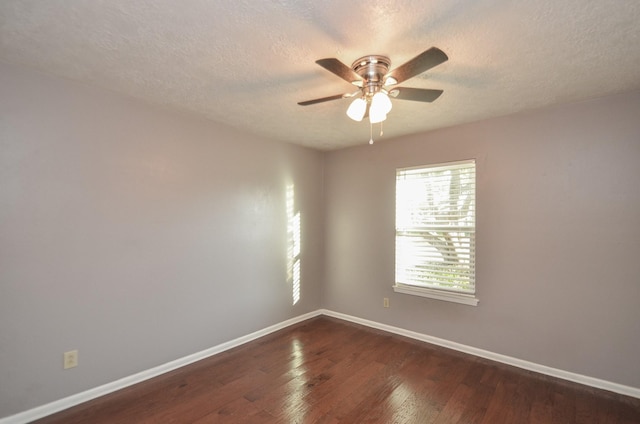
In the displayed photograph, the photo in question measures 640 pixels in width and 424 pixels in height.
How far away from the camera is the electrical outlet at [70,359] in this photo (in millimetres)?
2234

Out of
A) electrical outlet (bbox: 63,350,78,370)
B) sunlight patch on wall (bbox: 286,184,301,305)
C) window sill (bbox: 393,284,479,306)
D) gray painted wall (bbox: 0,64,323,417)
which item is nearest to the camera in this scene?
gray painted wall (bbox: 0,64,323,417)

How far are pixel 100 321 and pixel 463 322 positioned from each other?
3.42 meters

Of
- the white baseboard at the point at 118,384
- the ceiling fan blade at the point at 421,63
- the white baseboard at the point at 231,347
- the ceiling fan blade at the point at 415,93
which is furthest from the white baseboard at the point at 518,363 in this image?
the ceiling fan blade at the point at 421,63

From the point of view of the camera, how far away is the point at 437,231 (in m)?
3.37

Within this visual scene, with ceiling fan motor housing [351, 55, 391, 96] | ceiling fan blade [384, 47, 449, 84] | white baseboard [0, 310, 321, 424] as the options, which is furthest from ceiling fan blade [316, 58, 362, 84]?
white baseboard [0, 310, 321, 424]

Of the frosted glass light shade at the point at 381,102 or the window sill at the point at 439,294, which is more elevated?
the frosted glass light shade at the point at 381,102

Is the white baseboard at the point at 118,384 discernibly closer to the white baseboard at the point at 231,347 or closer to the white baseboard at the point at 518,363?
the white baseboard at the point at 231,347

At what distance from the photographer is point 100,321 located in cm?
239

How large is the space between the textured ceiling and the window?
0.94 metres

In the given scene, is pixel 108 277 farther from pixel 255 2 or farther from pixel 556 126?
A: pixel 556 126

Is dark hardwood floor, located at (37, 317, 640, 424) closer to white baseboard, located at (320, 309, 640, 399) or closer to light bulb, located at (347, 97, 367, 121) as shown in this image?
white baseboard, located at (320, 309, 640, 399)

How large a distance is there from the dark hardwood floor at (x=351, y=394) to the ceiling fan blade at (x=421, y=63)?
232cm

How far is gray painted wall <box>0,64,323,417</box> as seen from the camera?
6.77ft

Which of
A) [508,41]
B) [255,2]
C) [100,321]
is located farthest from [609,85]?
[100,321]
